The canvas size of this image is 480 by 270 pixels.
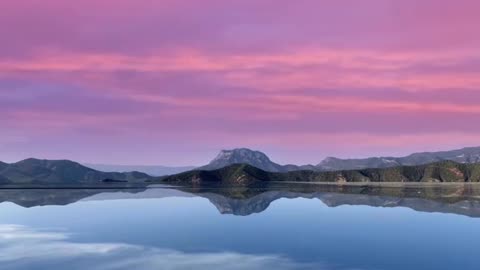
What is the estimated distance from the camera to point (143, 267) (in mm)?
40594

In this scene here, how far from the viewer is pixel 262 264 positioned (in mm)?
42406

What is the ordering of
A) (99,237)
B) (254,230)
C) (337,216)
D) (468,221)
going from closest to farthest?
(99,237)
(254,230)
(468,221)
(337,216)

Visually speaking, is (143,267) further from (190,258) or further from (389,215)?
(389,215)

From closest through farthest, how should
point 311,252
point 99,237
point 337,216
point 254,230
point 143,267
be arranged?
point 143,267, point 311,252, point 99,237, point 254,230, point 337,216

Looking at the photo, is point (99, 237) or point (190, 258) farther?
point (99, 237)

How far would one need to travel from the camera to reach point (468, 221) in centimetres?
7819

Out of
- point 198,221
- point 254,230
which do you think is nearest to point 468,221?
point 254,230

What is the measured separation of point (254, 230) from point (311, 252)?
18256 mm

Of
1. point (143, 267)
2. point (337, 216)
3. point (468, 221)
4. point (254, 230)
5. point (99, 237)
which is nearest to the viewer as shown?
point (143, 267)

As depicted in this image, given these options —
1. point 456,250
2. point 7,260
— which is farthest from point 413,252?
point 7,260

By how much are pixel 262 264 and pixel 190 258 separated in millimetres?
7104

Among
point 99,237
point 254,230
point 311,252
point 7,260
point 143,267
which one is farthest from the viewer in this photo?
point 254,230

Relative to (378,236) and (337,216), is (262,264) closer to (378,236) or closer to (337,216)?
(378,236)

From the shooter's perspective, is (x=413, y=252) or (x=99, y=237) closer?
(x=413, y=252)
